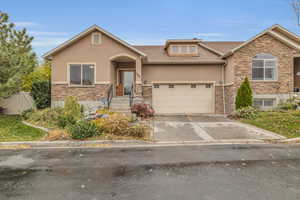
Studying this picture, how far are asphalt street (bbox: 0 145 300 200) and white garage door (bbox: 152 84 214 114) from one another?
32.2 feet

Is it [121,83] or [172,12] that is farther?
[172,12]

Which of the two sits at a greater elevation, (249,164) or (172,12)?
(172,12)

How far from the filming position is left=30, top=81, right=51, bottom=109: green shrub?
14.8 m

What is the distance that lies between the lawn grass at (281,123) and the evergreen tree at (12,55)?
41.7 ft

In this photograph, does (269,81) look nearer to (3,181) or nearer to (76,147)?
(76,147)

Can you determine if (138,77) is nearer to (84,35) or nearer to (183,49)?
(84,35)

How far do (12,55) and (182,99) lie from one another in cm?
1156

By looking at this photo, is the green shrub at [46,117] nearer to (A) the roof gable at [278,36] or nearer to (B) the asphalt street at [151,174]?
(B) the asphalt street at [151,174]

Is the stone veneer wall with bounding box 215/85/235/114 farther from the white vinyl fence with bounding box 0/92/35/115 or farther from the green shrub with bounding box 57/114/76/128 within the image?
the white vinyl fence with bounding box 0/92/35/115

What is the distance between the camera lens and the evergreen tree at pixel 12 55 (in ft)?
34.3

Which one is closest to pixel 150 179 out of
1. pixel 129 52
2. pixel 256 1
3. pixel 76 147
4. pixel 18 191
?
pixel 18 191

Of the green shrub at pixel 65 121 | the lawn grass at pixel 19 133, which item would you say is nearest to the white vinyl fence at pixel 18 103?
the lawn grass at pixel 19 133

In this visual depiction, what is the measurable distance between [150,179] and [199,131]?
5677 millimetres

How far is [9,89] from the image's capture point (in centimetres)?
1089
